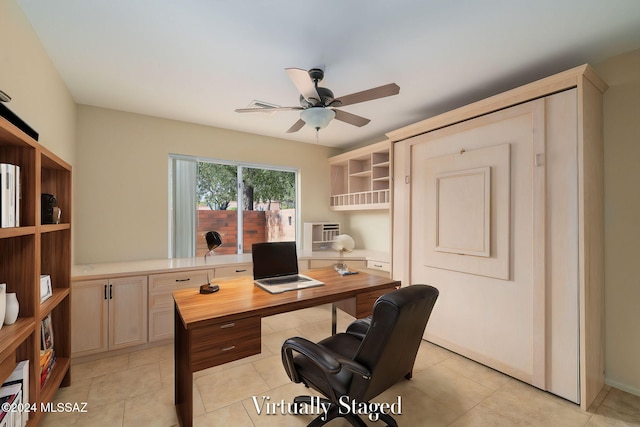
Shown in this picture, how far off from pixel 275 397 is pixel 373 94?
2.28 meters

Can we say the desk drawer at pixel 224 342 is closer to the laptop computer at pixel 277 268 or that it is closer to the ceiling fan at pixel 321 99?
the laptop computer at pixel 277 268

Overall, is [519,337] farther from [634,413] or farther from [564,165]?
[564,165]

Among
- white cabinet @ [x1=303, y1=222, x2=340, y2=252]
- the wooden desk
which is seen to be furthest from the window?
the wooden desk

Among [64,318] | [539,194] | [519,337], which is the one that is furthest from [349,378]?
[64,318]

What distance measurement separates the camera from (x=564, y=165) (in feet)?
6.37

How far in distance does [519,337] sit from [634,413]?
707mm

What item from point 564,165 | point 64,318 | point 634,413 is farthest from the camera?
point 64,318

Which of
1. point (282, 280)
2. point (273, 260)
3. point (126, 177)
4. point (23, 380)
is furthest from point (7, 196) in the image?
point (126, 177)

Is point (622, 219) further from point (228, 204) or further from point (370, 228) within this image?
point (228, 204)

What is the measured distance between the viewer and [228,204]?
3.89m

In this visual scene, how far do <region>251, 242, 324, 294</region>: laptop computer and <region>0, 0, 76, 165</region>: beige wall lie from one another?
1.69 meters

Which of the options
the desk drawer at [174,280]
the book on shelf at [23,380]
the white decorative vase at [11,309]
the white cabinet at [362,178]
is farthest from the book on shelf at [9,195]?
the white cabinet at [362,178]

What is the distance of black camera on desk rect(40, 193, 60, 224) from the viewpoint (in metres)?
1.75

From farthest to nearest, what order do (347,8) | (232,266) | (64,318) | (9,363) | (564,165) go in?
(232,266)
(64,318)
(564,165)
(347,8)
(9,363)
